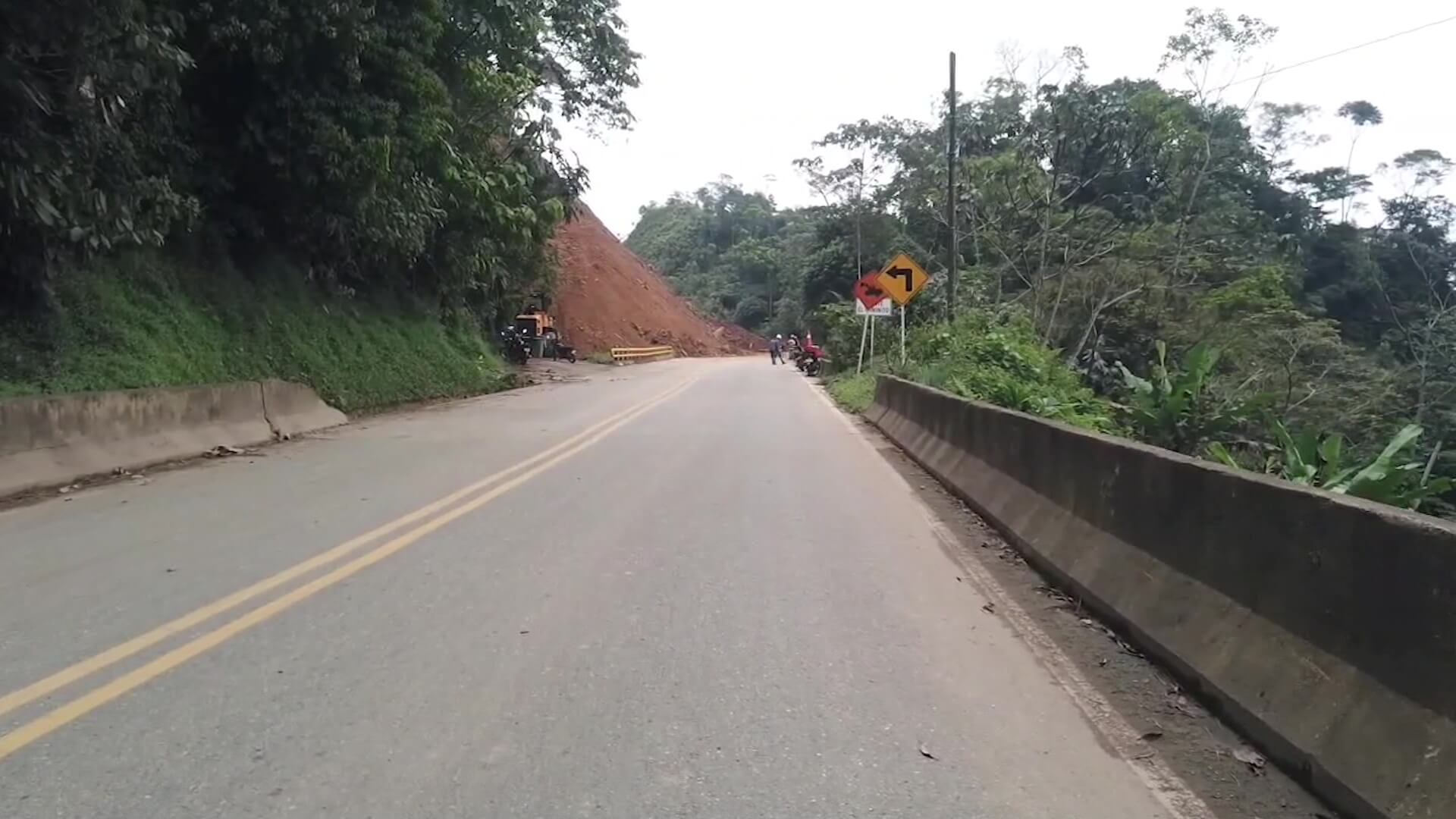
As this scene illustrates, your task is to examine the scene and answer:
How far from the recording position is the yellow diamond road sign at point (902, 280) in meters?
22.3

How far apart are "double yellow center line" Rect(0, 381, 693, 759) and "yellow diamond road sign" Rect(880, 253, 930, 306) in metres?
12.6

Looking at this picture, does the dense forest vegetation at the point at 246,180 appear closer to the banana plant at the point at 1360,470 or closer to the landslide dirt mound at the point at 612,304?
the banana plant at the point at 1360,470

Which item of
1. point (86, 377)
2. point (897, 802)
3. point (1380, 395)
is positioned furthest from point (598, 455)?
point (1380, 395)

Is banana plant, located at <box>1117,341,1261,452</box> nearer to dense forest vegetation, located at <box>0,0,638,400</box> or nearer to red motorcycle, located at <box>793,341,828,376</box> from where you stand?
dense forest vegetation, located at <box>0,0,638,400</box>

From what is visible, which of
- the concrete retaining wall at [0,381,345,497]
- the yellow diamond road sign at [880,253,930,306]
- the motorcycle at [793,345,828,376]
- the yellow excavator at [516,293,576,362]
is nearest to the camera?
the concrete retaining wall at [0,381,345,497]

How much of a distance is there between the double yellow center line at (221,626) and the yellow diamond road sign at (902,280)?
41.5 ft

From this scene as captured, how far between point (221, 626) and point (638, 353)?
65.4 metres

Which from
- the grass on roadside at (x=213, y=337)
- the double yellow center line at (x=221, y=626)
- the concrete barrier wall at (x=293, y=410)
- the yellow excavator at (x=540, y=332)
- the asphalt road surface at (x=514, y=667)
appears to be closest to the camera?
the asphalt road surface at (x=514, y=667)

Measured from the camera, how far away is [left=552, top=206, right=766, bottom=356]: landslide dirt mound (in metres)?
80.1

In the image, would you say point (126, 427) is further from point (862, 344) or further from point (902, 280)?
point (862, 344)

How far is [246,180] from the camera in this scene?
64.6ft

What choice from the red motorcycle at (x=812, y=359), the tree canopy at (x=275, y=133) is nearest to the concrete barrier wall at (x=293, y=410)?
the tree canopy at (x=275, y=133)

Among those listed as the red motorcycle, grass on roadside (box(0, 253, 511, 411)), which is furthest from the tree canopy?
the red motorcycle

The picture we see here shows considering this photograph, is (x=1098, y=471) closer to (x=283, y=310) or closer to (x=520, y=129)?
(x=283, y=310)
